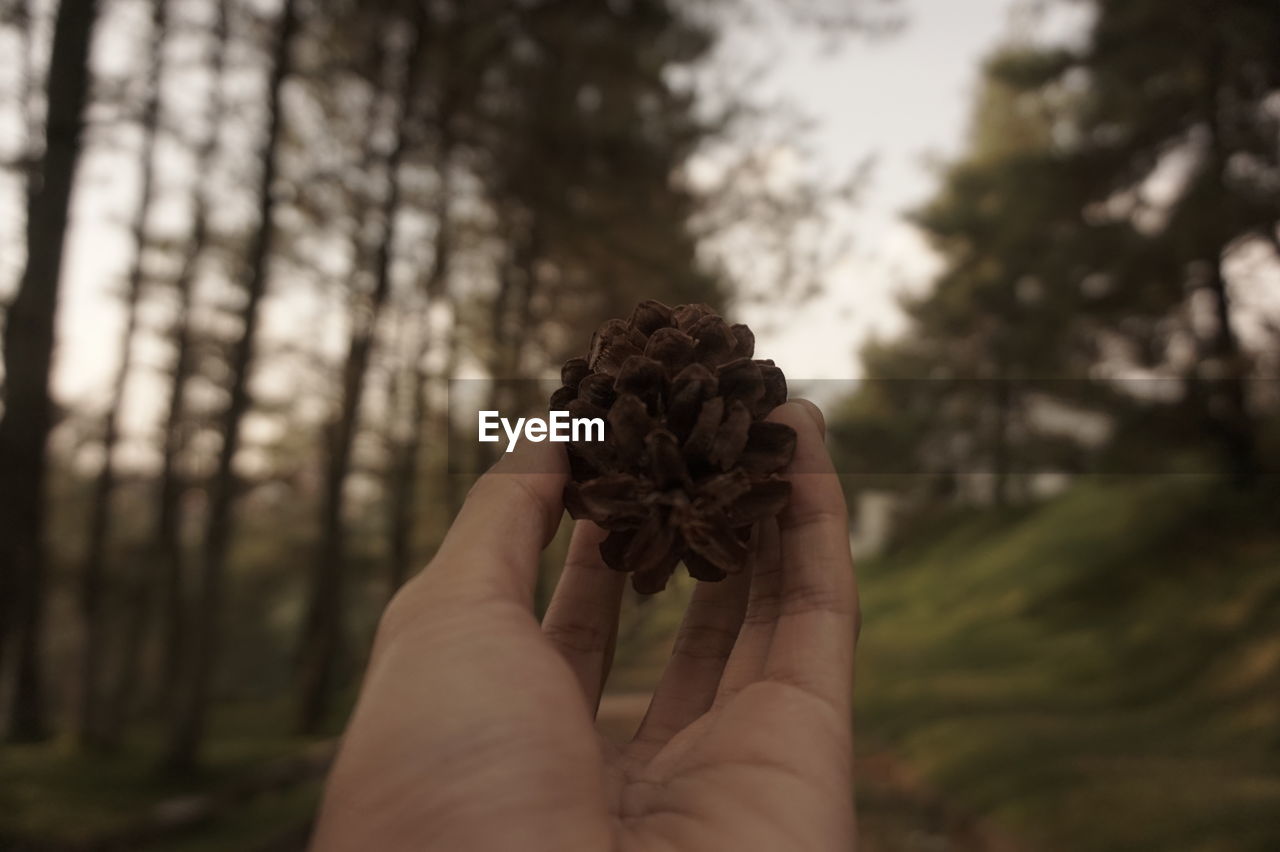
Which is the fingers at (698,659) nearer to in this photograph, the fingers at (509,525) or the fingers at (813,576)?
the fingers at (813,576)

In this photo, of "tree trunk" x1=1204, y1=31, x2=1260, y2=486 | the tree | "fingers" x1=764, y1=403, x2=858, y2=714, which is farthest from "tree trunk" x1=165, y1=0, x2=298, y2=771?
"tree trunk" x1=1204, y1=31, x2=1260, y2=486

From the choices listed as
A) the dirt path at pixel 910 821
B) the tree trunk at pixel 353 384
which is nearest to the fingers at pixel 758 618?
the dirt path at pixel 910 821

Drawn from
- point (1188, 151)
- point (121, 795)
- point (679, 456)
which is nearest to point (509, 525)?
point (679, 456)

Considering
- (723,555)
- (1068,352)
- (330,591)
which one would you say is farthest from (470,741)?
(1068,352)

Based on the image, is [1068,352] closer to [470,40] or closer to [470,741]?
[470,40]

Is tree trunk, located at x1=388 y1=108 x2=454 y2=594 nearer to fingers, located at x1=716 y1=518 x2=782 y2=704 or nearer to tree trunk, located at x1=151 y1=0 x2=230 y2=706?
tree trunk, located at x1=151 y1=0 x2=230 y2=706

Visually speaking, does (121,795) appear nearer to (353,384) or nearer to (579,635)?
(353,384)

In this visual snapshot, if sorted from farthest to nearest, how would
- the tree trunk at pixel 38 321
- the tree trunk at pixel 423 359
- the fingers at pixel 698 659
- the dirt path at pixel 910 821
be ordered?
1. the tree trunk at pixel 423 359
2. the dirt path at pixel 910 821
3. the tree trunk at pixel 38 321
4. the fingers at pixel 698 659
